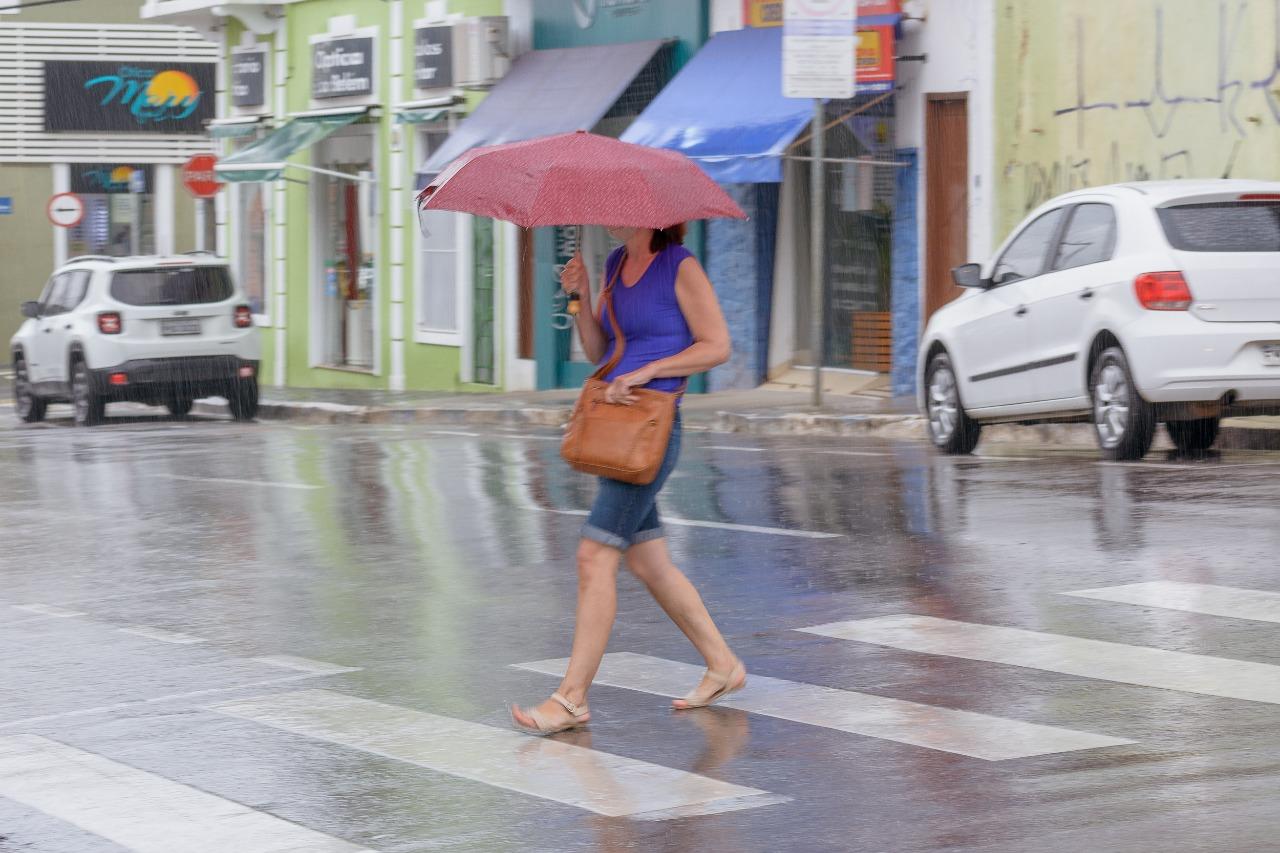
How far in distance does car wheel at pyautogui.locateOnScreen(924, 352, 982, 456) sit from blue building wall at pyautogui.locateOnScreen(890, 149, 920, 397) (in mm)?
5650

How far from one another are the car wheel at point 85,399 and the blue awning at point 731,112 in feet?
19.9

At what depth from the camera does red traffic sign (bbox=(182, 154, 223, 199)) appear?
31.7 meters

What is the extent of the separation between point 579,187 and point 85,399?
18.4 meters

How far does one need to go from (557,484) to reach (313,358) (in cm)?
1893

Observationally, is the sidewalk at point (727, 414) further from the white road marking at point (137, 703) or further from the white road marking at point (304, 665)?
the white road marking at point (137, 703)

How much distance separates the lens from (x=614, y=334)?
7211 millimetres

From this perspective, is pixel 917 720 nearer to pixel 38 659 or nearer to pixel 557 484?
pixel 38 659

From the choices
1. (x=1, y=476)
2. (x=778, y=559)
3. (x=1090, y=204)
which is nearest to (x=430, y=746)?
(x=778, y=559)

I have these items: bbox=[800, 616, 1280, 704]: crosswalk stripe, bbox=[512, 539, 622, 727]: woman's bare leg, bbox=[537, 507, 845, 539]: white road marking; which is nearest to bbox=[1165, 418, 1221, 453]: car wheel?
bbox=[537, 507, 845, 539]: white road marking

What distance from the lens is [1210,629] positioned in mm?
8336

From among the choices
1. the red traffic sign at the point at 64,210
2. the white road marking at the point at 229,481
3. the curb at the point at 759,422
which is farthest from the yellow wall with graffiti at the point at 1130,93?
the red traffic sign at the point at 64,210

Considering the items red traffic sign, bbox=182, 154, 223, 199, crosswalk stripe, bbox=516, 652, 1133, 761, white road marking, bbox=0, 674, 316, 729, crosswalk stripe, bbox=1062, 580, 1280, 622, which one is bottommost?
white road marking, bbox=0, 674, 316, 729

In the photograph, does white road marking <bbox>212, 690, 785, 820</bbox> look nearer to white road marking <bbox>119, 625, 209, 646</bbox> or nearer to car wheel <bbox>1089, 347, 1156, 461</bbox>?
white road marking <bbox>119, 625, 209, 646</bbox>

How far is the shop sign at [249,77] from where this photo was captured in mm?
34719
